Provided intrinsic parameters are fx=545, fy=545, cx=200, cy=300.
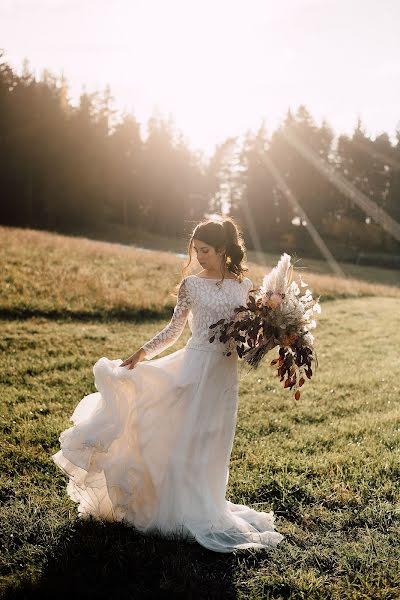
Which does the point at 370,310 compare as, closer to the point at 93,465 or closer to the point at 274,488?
the point at 274,488

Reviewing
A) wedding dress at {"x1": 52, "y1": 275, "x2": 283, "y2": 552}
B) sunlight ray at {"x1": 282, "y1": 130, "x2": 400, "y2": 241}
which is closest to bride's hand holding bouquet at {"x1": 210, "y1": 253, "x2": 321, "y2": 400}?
wedding dress at {"x1": 52, "y1": 275, "x2": 283, "y2": 552}

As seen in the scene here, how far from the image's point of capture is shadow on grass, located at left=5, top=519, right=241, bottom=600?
12.5ft

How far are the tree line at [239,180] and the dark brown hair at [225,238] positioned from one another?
146ft

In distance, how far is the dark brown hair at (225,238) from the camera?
15.9 ft

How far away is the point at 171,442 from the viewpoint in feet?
15.4

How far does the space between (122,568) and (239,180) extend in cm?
5803

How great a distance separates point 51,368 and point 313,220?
4869 centimetres

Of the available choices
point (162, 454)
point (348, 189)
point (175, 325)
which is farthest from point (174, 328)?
point (348, 189)

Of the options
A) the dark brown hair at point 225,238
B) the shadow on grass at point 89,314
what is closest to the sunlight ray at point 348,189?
the shadow on grass at point 89,314

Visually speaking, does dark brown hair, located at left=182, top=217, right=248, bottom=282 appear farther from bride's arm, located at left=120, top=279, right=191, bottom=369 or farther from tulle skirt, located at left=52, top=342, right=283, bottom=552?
tulle skirt, located at left=52, top=342, right=283, bottom=552

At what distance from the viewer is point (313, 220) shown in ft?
182

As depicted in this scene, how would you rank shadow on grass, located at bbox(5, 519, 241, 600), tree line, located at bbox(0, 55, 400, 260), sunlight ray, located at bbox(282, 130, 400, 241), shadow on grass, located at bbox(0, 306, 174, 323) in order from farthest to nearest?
sunlight ray, located at bbox(282, 130, 400, 241)
tree line, located at bbox(0, 55, 400, 260)
shadow on grass, located at bbox(0, 306, 174, 323)
shadow on grass, located at bbox(5, 519, 241, 600)

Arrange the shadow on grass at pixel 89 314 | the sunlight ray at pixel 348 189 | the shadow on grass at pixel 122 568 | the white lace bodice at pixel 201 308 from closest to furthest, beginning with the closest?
the shadow on grass at pixel 122 568
the white lace bodice at pixel 201 308
the shadow on grass at pixel 89 314
the sunlight ray at pixel 348 189

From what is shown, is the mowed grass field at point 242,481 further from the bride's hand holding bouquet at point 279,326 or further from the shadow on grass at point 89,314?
the bride's hand holding bouquet at point 279,326
